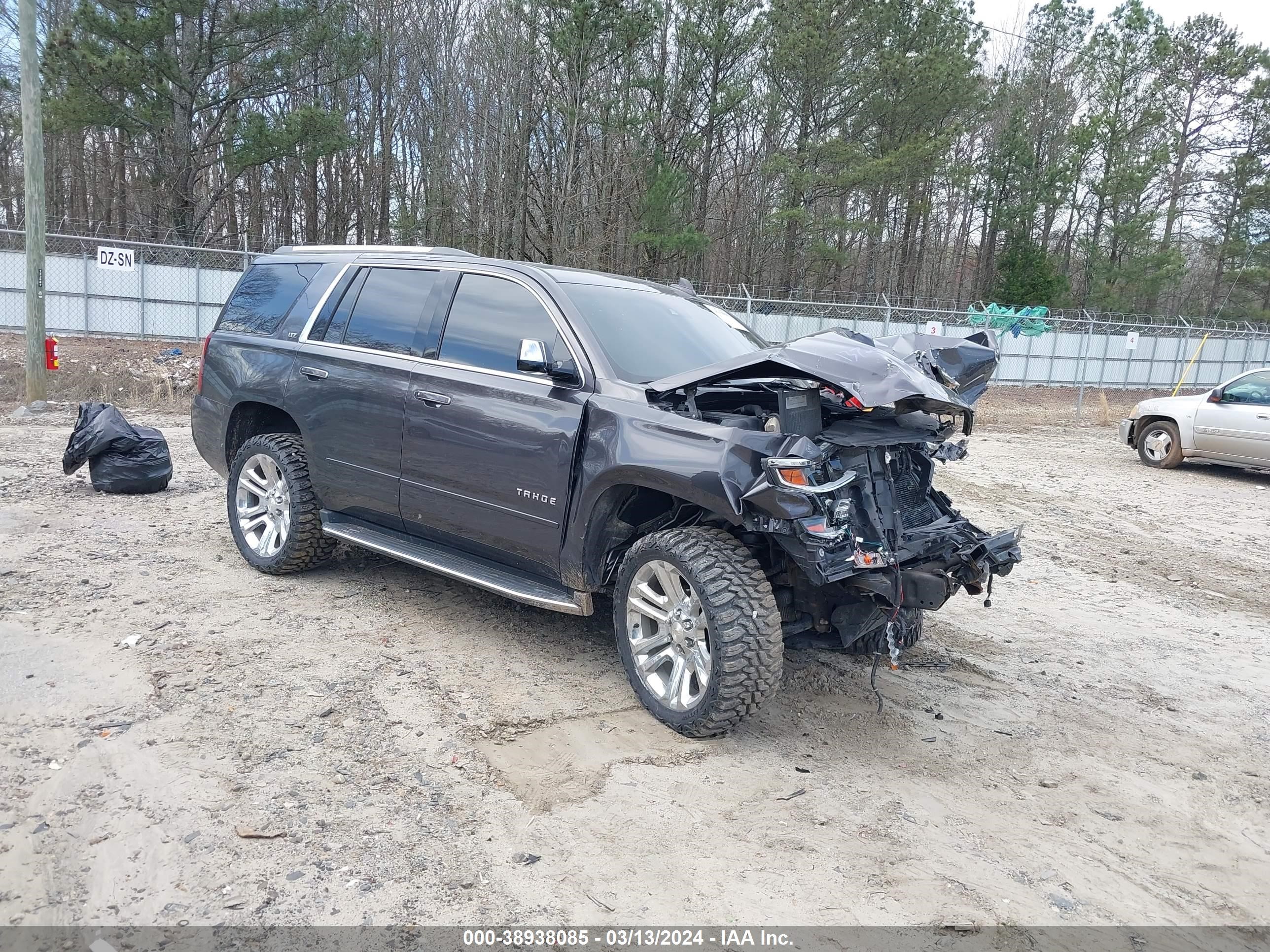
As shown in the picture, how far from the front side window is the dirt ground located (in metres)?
7.57

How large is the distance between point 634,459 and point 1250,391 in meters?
12.0

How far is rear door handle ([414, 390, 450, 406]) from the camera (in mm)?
4746

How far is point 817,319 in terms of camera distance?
77.6 ft

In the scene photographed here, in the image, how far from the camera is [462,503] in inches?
185

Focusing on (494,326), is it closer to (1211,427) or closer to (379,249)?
(379,249)

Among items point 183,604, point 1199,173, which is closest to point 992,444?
point 183,604

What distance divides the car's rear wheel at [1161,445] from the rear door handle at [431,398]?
39.6 feet

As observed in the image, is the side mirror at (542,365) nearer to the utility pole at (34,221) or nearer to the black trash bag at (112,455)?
the black trash bag at (112,455)

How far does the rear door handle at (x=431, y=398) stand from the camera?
15.6 ft

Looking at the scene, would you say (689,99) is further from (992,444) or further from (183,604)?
(183,604)

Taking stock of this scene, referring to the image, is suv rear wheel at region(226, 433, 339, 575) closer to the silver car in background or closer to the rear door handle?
the rear door handle

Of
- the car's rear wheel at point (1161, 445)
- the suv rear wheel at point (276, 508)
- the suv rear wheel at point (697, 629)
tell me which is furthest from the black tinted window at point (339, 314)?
the car's rear wheel at point (1161, 445)

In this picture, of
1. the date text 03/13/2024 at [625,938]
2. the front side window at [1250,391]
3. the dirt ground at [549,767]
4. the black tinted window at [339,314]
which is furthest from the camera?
the front side window at [1250,391]

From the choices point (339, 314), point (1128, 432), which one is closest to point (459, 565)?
point (339, 314)
